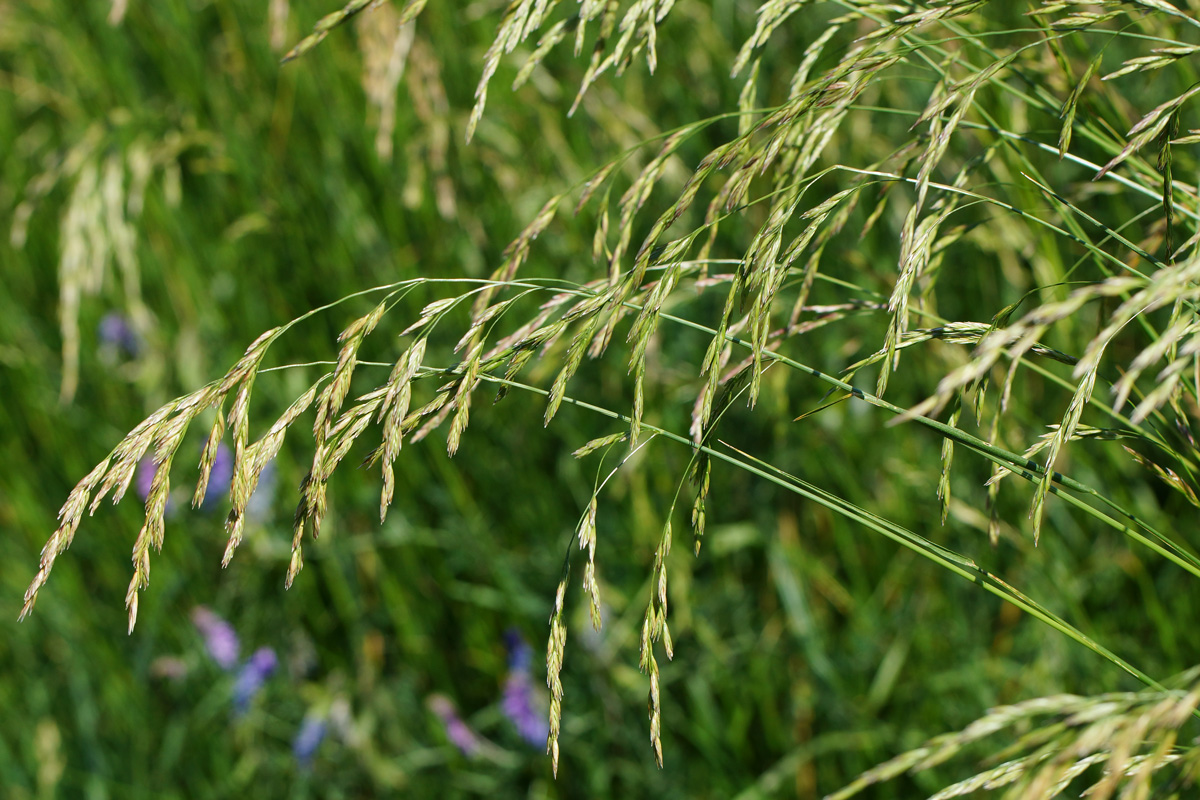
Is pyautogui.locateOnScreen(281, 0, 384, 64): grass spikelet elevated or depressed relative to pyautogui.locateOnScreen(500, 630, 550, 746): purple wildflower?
elevated

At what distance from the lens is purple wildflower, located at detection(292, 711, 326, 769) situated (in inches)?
71.9

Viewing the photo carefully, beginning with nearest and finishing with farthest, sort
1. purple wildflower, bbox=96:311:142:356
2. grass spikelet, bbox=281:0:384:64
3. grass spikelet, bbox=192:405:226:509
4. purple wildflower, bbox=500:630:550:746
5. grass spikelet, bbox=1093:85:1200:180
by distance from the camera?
grass spikelet, bbox=1093:85:1200:180
grass spikelet, bbox=192:405:226:509
grass spikelet, bbox=281:0:384:64
purple wildflower, bbox=500:630:550:746
purple wildflower, bbox=96:311:142:356

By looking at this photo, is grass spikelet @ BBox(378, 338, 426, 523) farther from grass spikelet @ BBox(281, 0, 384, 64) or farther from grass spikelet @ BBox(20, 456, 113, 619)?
grass spikelet @ BBox(281, 0, 384, 64)

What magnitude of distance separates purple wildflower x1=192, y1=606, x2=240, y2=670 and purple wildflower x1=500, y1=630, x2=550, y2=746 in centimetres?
61

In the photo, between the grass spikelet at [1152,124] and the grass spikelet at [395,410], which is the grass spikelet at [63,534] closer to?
the grass spikelet at [395,410]

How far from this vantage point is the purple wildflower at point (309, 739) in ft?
5.99

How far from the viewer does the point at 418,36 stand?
192cm

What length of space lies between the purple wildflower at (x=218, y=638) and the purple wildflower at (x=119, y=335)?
80 centimetres

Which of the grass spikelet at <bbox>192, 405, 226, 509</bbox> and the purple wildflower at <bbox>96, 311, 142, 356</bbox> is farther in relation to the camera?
the purple wildflower at <bbox>96, 311, 142, 356</bbox>

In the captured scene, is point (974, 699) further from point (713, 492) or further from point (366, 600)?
point (366, 600)

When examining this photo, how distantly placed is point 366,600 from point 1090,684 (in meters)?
1.42

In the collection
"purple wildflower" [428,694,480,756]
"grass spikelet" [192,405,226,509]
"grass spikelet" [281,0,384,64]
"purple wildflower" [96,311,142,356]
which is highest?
"grass spikelet" [281,0,384,64]

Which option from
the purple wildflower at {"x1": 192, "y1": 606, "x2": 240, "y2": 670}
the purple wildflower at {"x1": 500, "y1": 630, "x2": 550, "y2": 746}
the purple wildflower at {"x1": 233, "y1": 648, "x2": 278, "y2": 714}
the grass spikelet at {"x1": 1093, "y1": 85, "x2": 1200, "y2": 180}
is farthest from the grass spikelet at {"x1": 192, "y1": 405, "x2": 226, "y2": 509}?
the purple wildflower at {"x1": 192, "y1": 606, "x2": 240, "y2": 670}

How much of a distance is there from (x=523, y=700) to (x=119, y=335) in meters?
1.48
